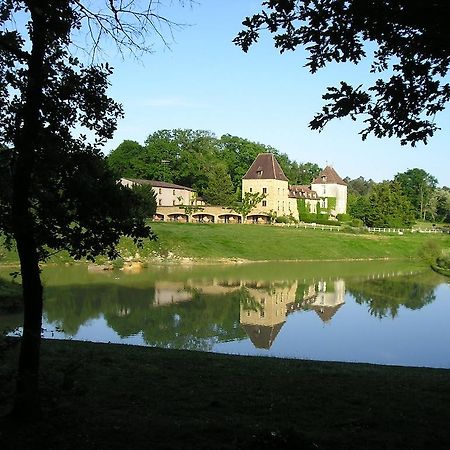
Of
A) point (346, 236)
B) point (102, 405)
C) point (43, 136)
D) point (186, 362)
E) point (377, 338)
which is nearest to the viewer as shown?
point (43, 136)

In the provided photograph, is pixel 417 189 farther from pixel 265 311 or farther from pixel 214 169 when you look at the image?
pixel 265 311

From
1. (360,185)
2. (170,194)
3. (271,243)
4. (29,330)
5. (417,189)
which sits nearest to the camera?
(29,330)

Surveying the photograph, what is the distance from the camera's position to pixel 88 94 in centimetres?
596

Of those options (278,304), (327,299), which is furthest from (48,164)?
(327,299)

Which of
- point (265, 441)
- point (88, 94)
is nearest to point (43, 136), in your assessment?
point (88, 94)

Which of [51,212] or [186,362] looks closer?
[51,212]

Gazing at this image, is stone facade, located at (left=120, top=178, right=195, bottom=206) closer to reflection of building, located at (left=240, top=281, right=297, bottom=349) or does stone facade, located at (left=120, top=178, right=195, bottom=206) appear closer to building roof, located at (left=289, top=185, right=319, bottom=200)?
building roof, located at (left=289, top=185, right=319, bottom=200)

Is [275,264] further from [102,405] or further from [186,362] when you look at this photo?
[102,405]

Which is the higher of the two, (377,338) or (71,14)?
(71,14)

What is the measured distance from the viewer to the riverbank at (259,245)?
47312 millimetres

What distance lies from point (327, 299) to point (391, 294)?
468cm

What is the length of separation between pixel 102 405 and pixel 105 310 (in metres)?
16.9

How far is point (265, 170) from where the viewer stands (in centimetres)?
7925

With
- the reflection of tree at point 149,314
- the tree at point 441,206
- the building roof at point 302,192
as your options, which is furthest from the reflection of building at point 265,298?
the tree at point 441,206
